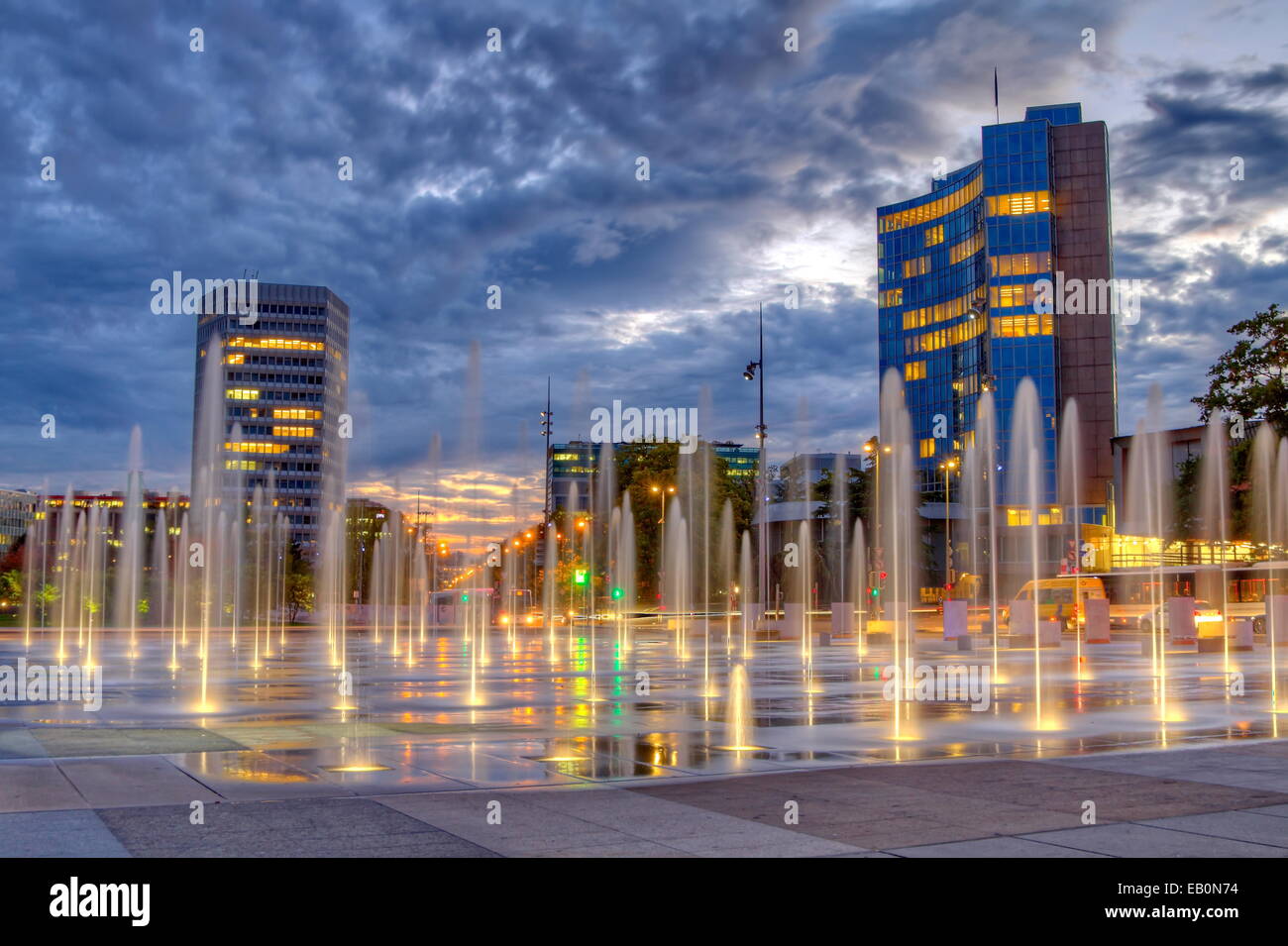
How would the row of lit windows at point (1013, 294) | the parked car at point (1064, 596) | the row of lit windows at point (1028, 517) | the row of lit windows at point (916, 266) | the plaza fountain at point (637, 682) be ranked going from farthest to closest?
the row of lit windows at point (916, 266) < the row of lit windows at point (1013, 294) < the row of lit windows at point (1028, 517) < the parked car at point (1064, 596) < the plaza fountain at point (637, 682)

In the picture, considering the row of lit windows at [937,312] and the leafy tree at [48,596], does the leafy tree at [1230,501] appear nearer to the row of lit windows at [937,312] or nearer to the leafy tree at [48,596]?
the leafy tree at [48,596]

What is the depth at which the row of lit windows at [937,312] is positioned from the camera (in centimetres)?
11088

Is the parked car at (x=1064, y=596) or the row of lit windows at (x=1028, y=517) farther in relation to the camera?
the row of lit windows at (x=1028, y=517)

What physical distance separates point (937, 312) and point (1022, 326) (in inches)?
575

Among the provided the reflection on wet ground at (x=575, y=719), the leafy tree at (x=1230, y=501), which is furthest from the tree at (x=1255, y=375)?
the reflection on wet ground at (x=575, y=719)

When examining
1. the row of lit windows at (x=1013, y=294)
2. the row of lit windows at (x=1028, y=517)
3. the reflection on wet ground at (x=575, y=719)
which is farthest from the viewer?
the row of lit windows at (x=1013, y=294)

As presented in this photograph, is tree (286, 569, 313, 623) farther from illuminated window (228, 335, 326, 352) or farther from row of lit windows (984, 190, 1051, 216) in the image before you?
illuminated window (228, 335, 326, 352)

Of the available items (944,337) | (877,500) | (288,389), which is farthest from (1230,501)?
(288,389)

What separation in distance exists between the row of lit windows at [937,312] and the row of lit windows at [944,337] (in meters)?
1.16

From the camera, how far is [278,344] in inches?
7288

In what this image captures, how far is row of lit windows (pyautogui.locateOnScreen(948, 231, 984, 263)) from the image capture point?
353ft
